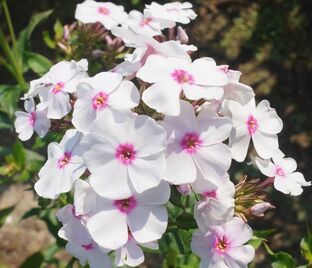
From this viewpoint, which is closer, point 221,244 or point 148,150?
point 148,150

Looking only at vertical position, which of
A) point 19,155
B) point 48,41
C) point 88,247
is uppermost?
point 88,247

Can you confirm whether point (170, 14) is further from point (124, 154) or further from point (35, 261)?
point (35, 261)

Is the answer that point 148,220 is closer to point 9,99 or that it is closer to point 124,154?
point 124,154

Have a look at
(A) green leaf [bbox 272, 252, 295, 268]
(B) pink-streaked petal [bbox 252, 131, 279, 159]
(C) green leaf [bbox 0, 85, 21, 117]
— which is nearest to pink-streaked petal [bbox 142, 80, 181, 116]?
(B) pink-streaked petal [bbox 252, 131, 279, 159]

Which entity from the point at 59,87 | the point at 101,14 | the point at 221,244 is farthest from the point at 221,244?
the point at 101,14

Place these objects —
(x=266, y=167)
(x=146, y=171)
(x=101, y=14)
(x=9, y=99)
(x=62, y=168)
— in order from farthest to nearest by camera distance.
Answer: (x=9, y=99)
(x=101, y=14)
(x=266, y=167)
(x=62, y=168)
(x=146, y=171)

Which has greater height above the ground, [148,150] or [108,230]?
[148,150]

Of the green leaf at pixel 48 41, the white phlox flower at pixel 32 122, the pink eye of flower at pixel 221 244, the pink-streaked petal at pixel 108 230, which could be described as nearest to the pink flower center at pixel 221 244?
the pink eye of flower at pixel 221 244

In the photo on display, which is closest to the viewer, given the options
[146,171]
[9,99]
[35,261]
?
[146,171]

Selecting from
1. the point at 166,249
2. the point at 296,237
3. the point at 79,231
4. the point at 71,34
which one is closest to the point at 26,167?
the point at 71,34

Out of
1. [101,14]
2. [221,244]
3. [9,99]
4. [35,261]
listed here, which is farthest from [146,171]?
[35,261]
